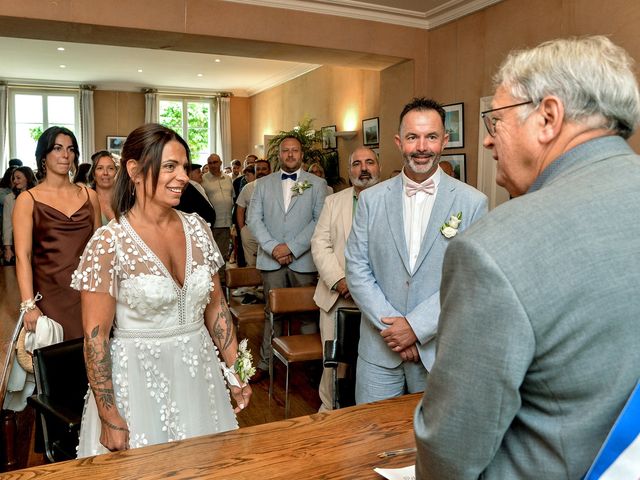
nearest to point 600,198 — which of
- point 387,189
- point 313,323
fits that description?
point 387,189

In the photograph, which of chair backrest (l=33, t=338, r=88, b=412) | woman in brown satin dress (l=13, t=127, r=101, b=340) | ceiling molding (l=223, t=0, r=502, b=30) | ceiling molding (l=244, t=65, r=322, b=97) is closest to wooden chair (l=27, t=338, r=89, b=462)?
chair backrest (l=33, t=338, r=88, b=412)

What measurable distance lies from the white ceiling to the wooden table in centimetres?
570

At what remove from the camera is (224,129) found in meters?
15.9

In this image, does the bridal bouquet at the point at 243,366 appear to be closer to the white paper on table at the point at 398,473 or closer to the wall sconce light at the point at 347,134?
the white paper on table at the point at 398,473

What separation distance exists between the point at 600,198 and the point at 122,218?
64.8 inches

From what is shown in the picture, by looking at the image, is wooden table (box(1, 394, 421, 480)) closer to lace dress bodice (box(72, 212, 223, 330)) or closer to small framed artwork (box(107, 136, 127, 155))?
lace dress bodice (box(72, 212, 223, 330))

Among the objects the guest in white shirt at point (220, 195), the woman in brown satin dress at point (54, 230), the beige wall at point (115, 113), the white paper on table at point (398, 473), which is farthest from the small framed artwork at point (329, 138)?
the white paper on table at point (398, 473)

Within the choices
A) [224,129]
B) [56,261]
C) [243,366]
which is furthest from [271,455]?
[224,129]

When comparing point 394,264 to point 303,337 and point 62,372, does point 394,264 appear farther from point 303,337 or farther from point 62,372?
point 303,337

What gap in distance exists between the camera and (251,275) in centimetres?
500

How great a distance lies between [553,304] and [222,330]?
5.44ft

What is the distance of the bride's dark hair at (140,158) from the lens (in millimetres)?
2029

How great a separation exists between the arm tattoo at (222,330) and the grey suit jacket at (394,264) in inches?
25.3

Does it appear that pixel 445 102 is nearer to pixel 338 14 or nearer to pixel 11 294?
pixel 338 14
